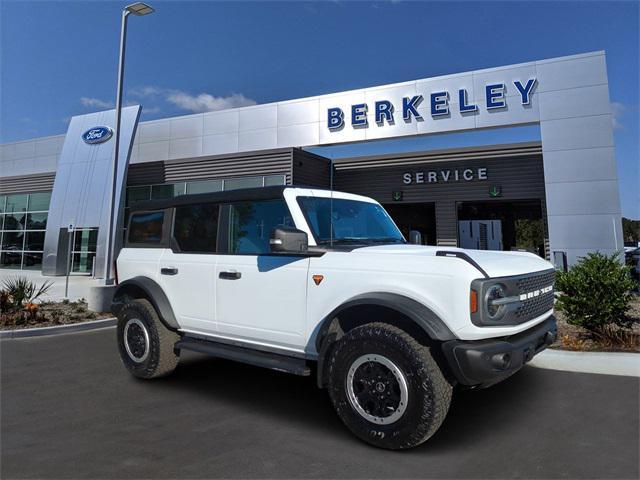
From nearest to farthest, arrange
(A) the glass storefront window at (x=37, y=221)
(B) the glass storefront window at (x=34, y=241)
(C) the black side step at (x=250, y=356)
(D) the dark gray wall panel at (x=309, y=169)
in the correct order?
(C) the black side step at (x=250, y=356) < (D) the dark gray wall panel at (x=309, y=169) < (B) the glass storefront window at (x=34, y=241) < (A) the glass storefront window at (x=37, y=221)

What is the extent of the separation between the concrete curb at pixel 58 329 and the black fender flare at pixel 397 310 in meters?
6.52

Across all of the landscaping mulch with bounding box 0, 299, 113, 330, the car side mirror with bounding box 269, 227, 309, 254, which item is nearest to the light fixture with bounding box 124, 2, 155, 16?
the landscaping mulch with bounding box 0, 299, 113, 330

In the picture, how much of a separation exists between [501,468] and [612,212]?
1277 cm

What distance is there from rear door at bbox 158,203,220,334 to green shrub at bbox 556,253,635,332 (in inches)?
203

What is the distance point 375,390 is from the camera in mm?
3111

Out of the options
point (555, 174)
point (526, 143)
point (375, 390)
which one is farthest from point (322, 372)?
point (526, 143)

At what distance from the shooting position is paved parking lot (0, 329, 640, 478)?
9.20 ft

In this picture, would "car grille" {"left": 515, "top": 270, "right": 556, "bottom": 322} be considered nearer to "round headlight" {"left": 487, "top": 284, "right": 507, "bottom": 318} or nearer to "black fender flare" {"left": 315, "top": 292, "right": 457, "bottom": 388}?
"round headlight" {"left": 487, "top": 284, "right": 507, "bottom": 318}

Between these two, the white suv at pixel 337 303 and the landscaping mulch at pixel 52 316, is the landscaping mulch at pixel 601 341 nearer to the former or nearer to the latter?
the white suv at pixel 337 303

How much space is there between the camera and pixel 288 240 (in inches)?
129

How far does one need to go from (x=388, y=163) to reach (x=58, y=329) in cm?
1330

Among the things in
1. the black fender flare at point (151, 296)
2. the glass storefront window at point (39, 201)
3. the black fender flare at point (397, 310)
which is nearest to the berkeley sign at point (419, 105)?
the black fender flare at point (151, 296)

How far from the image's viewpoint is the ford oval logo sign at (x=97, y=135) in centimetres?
1978

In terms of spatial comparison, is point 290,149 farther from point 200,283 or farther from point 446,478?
point 446,478
